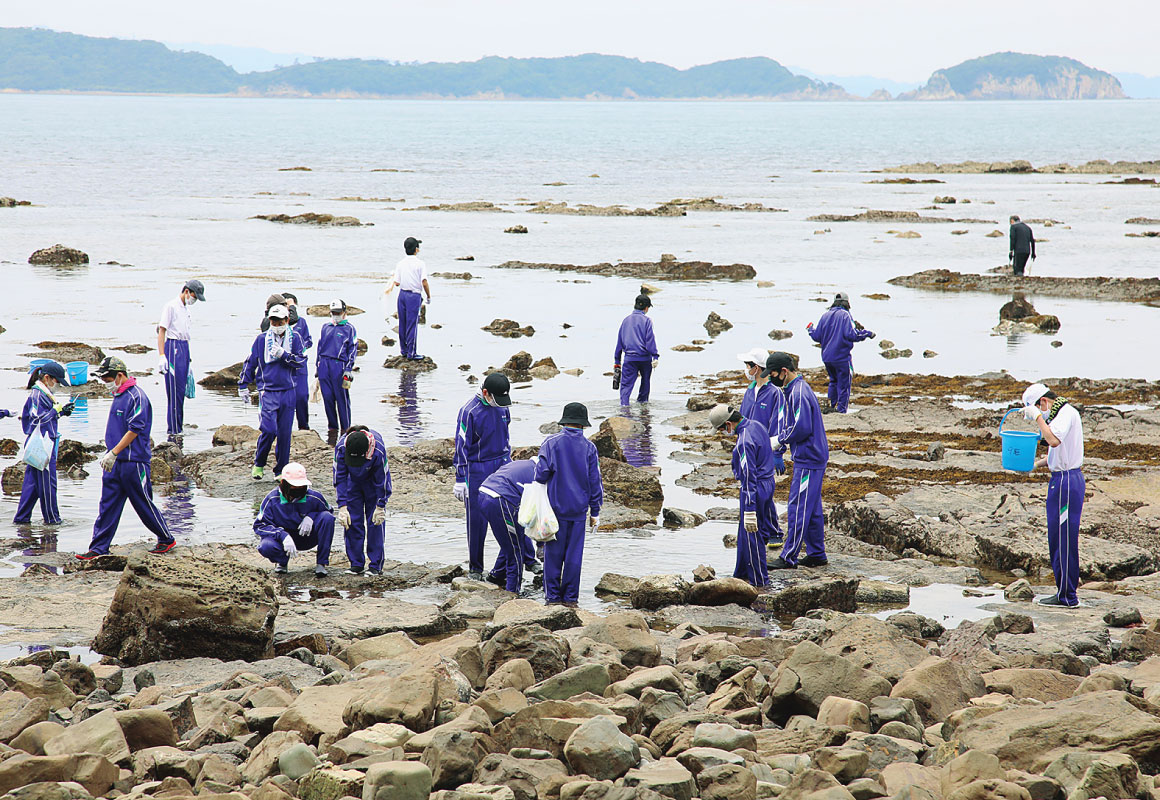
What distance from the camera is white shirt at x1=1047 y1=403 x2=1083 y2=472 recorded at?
10.3 metres

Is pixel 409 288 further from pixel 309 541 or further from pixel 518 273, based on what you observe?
pixel 518 273

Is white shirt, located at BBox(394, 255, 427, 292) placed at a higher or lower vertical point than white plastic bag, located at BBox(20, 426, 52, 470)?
higher

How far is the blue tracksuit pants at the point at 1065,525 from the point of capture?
10.4 metres

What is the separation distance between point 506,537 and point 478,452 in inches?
37.3

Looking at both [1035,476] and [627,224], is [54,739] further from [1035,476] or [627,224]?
[627,224]

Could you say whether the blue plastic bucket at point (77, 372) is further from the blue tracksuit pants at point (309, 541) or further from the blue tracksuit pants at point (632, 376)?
the blue tracksuit pants at point (632, 376)

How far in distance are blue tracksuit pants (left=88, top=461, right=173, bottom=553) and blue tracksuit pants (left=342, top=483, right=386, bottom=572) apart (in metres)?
2.05

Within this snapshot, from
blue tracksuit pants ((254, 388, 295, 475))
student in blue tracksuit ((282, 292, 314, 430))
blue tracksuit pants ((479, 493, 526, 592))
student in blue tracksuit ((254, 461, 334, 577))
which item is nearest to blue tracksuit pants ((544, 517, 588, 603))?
blue tracksuit pants ((479, 493, 526, 592))

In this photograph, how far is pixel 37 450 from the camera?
1255 cm

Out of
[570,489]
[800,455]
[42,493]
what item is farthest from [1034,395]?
[42,493]

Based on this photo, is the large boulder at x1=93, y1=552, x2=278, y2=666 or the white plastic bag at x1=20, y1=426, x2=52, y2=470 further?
the white plastic bag at x1=20, y1=426, x2=52, y2=470

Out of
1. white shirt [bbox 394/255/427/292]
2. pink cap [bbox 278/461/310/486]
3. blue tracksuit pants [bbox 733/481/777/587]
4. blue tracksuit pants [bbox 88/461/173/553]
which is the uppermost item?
white shirt [bbox 394/255/427/292]

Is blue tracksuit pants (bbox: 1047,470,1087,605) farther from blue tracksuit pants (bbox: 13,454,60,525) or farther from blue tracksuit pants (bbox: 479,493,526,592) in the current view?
blue tracksuit pants (bbox: 13,454,60,525)

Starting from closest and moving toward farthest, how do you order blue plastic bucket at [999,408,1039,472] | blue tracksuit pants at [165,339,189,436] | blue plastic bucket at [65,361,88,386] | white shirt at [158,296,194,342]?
blue plastic bucket at [999,408,1039,472]
white shirt at [158,296,194,342]
blue tracksuit pants at [165,339,189,436]
blue plastic bucket at [65,361,88,386]
